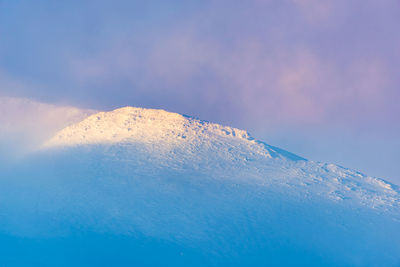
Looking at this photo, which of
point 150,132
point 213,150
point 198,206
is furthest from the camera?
point 150,132

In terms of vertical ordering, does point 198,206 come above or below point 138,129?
below

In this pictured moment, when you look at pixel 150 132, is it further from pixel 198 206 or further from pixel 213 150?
pixel 198 206

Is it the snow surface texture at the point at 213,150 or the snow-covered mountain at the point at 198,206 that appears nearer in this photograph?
the snow-covered mountain at the point at 198,206

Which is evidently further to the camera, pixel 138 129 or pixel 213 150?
pixel 138 129

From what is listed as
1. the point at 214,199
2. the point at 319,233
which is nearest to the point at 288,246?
the point at 319,233

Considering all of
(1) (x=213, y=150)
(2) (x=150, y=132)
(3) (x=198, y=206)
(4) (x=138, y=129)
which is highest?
(4) (x=138, y=129)

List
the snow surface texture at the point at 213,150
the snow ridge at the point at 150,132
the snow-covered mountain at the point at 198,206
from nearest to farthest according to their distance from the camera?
1. the snow-covered mountain at the point at 198,206
2. the snow surface texture at the point at 213,150
3. the snow ridge at the point at 150,132

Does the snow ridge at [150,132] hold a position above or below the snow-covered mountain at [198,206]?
above

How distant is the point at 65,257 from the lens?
28703mm

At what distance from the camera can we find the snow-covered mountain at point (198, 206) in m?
31.0

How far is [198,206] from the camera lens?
125ft

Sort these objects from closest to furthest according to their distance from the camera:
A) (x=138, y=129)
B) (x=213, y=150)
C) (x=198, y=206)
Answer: (x=198, y=206)
(x=213, y=150)
(x=138, y=129)

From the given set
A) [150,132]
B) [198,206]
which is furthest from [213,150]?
[198,206]

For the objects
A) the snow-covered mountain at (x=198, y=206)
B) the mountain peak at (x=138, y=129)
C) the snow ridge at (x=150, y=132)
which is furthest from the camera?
the mountain peak at (x=138, y=129)
